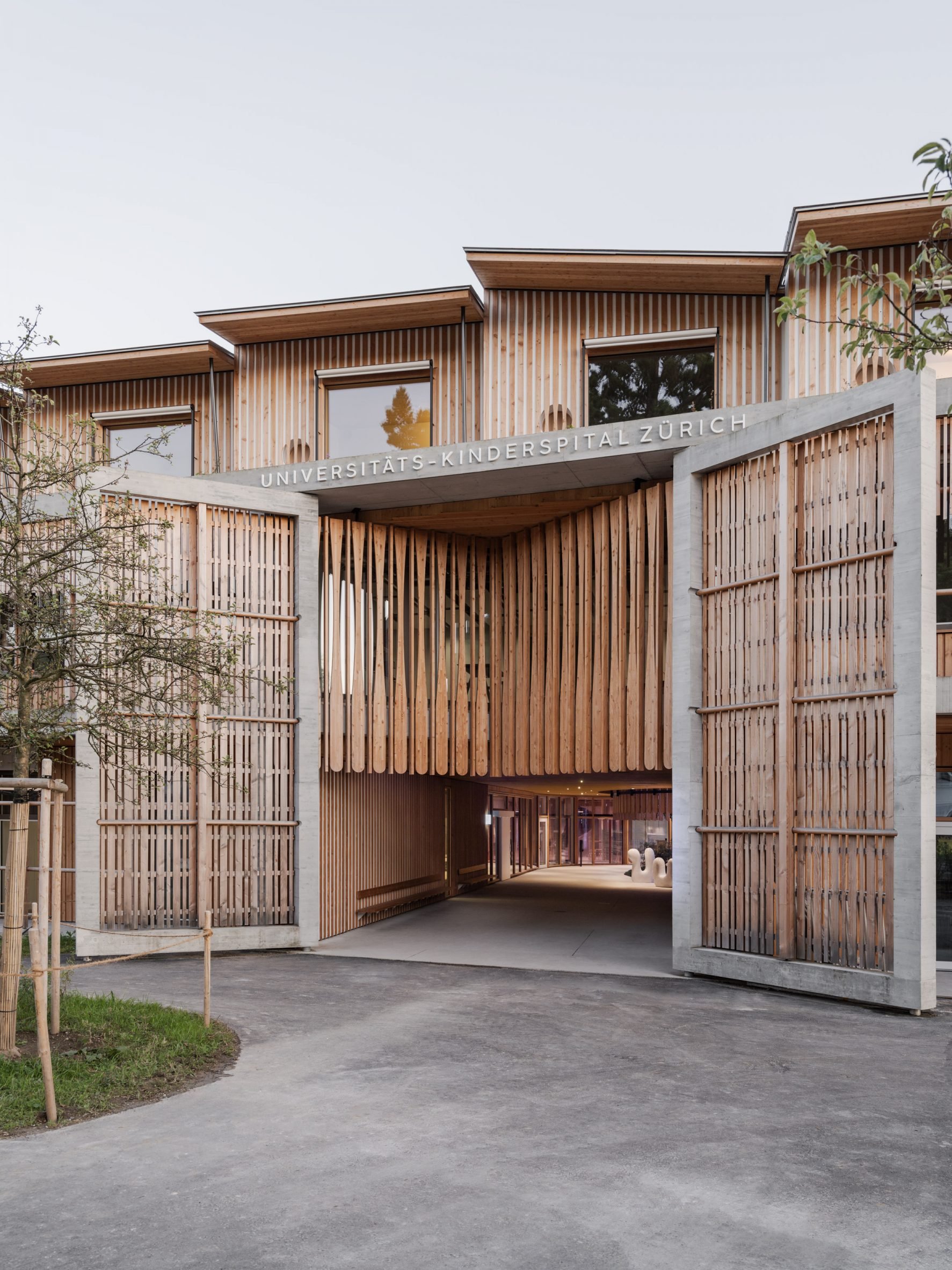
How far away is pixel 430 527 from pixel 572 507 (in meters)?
2.31

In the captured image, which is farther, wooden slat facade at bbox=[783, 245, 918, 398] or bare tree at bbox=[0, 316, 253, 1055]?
wooden slat facade at bbox=[783, 245, 918, 398]

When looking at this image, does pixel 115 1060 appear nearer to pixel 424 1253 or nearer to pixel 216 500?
pixel 424 1253

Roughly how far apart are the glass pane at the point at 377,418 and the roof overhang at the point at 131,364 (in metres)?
2.20

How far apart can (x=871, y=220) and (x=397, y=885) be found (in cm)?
1263

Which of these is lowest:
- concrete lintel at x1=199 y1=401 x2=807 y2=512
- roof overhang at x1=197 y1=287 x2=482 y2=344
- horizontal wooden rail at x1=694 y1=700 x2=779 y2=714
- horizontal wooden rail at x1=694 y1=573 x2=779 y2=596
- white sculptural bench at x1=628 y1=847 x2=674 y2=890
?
white sculptural bench at x1=628 y1=847 x2=674 y2=890

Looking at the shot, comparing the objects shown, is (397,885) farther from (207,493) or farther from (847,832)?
(847,832)

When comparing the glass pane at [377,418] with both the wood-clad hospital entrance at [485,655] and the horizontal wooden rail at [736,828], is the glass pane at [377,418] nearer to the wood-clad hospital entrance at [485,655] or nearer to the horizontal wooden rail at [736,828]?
the wood-clad hospital entrance at [485,655]

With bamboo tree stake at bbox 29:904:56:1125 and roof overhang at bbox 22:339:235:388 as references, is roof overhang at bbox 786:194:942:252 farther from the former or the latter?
bamboo tree stake at bbox 29:904:56:1125

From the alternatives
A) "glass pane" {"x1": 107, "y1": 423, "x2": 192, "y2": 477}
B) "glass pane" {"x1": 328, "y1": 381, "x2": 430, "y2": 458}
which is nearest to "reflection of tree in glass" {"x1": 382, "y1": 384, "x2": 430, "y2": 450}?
"glass pane" {"x1": 328, "y1": 381, "x2": 430, "y2": 458}

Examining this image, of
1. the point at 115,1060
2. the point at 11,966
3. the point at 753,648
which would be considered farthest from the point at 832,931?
the point at 11,966

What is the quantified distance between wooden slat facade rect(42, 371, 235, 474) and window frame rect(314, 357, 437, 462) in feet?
5.28

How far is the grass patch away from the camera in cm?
690

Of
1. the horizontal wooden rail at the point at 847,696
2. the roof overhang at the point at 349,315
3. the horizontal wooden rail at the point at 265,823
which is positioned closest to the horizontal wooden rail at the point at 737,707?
the horizontal wooden rail at the point at 847,696

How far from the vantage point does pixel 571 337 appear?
15.8 m
